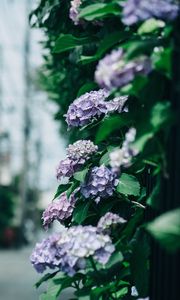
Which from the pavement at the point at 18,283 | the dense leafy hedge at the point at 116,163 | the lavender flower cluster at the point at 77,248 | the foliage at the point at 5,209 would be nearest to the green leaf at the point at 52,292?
the dense leafy hedge at the point at 116,163

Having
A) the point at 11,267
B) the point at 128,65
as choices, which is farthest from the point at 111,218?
the point at 11,267

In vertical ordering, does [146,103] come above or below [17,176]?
below

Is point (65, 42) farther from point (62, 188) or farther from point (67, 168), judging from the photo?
point (62, 188)

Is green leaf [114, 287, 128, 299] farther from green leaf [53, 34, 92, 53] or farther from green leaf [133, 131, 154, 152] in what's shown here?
green leaf [53, 34, 92, 53]

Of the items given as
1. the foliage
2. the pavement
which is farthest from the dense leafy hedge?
the foliage

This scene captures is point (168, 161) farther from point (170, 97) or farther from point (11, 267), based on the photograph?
point (11, 267)

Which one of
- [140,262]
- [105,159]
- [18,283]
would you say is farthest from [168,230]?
[18,283]

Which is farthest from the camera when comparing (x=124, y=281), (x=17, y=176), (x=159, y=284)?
(x=17, y=176)
